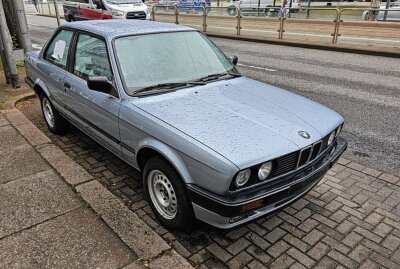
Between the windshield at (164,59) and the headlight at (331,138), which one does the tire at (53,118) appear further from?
the headlight at (331,138)

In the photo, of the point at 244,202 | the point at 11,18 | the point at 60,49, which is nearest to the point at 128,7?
the point at 11,18

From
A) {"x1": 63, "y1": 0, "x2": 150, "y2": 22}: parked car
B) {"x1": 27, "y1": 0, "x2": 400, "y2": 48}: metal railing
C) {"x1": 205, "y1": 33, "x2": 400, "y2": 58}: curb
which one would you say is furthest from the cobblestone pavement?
{"x1": 63, "y1": 0, "x2": 150, "y2": 22}: parked car

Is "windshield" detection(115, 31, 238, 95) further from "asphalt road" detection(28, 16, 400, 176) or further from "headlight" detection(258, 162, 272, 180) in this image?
"asphalt road" detection(28, 16, 400, 176)

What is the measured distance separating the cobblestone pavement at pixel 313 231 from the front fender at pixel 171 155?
670mm

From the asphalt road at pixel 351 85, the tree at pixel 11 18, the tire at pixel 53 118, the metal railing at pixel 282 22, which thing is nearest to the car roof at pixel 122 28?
the tire at pixel 53 118

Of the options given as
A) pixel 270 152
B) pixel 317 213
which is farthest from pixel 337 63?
pixel 270 152

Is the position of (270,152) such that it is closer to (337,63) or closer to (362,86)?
(362,86)

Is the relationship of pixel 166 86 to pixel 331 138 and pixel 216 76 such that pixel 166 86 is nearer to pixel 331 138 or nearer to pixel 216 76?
pixel 216 76

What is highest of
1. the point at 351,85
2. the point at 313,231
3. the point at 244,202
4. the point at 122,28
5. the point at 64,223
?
the point at 122,28

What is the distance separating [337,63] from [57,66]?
897cm

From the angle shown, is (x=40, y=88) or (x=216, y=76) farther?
(x=40, y=88)

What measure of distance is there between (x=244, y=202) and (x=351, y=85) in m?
6.76

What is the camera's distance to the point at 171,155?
275 cm

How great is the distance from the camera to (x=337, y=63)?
1097 centimetres
